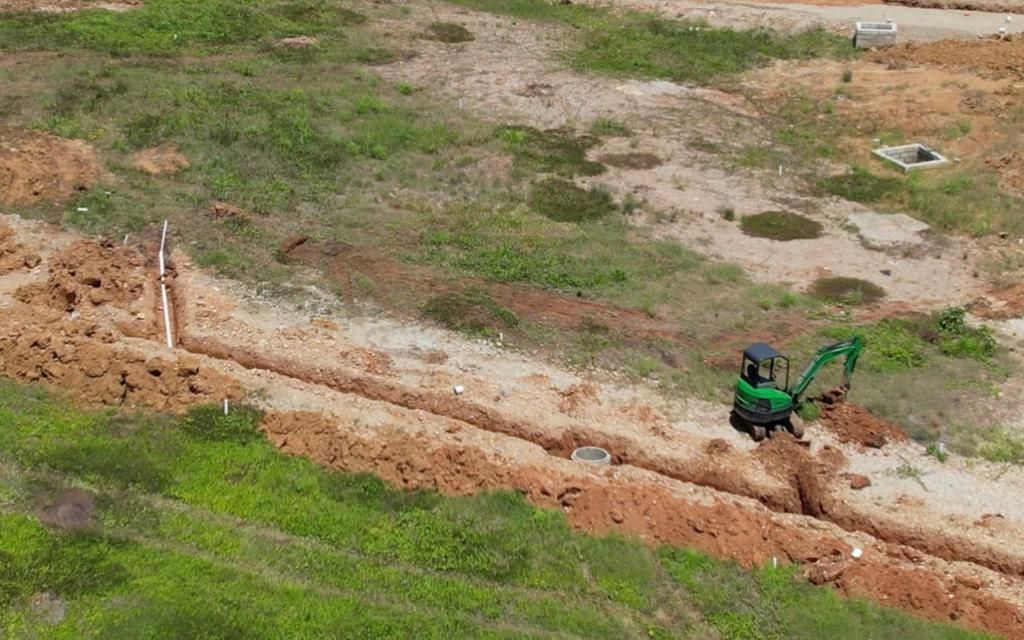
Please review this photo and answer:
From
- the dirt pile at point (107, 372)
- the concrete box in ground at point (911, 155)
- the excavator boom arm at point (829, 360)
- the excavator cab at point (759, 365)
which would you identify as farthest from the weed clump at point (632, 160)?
the dirt pile at point (107, 372)

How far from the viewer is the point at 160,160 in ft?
92.1

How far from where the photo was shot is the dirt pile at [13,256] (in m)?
22.7

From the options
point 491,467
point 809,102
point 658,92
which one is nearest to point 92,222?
point 491,467

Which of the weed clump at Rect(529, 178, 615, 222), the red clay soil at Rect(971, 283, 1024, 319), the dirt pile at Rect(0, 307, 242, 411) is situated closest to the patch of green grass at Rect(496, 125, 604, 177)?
the weed clump at Rect(529, 178, 615, 222)

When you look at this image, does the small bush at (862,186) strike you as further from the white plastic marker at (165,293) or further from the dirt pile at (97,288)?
the dirt pile at (97,288)

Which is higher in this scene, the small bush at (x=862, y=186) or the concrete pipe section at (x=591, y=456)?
the small bush at (x=862, y=186)

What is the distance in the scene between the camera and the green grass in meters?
37.9

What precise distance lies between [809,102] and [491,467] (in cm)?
2283

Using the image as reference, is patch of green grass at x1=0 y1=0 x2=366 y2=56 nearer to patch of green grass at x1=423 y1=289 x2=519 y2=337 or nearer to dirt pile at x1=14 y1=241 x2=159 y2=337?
dirt pile at x1=14 y1=241 x2=159 y2=337

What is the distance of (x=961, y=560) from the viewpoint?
1608 centimetres

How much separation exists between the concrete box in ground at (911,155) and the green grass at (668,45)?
331 inches

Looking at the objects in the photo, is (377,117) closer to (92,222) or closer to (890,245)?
(92,222)

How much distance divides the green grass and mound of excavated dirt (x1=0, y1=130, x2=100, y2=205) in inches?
714

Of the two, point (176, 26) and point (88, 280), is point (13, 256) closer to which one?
point (88, 280)
